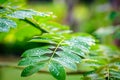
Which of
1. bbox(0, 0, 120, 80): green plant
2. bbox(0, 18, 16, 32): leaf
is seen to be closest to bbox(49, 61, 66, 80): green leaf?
bbox(0, 0, 120, 80): green plant

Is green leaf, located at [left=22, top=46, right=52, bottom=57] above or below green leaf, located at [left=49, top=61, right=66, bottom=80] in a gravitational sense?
above

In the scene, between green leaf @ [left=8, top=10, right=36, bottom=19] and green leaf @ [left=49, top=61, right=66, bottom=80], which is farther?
green leaf @ [left=8, top=10, right=36, bottom=19]

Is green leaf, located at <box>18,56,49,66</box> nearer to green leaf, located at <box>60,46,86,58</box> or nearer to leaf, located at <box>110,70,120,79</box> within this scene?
green leaf, located at <box>60,46,86,58</box>

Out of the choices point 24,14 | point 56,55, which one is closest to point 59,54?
point 56,55

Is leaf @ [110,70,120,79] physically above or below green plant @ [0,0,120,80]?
below

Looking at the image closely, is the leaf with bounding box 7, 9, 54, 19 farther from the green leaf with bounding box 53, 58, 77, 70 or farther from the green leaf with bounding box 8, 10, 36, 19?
the green leaf with bounding box 53, 58, 77, 70

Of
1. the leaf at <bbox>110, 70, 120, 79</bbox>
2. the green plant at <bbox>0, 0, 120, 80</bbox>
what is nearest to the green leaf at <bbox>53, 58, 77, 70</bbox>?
the green plant at <bbox>0, 0, 120, 80</bbox>

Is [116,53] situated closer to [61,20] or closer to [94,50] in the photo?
[94,50]

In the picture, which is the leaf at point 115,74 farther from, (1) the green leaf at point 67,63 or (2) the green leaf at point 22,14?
(2) the green leaf at point 22,14

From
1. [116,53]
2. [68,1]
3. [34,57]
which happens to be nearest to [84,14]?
[68,1]

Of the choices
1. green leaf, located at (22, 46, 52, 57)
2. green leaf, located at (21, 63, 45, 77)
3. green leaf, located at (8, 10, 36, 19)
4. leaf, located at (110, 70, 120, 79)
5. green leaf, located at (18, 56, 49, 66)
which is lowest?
leaf, located at (110, 70, 120, 79)
